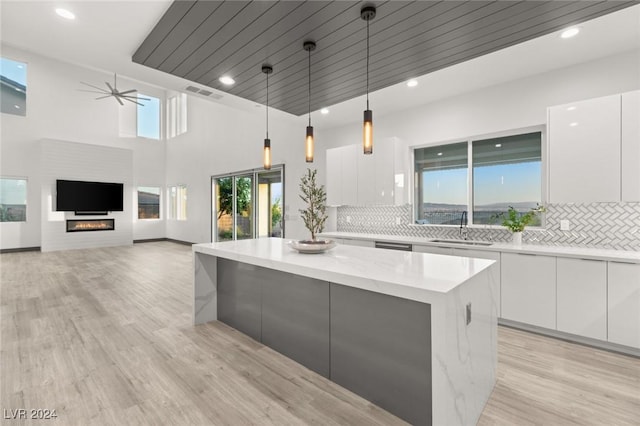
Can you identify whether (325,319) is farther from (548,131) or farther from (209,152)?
(209,152)

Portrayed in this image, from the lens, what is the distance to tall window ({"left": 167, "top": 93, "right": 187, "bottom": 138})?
10.3 metres

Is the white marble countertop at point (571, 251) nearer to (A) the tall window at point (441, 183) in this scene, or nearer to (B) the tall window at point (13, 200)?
(A) the tall window at point (441, 183)

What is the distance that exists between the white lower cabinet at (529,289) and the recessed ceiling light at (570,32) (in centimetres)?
210

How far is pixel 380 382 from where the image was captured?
75.2 inches

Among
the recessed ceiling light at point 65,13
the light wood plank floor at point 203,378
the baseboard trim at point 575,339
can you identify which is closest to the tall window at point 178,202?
the light wood plank floor at point 203,378

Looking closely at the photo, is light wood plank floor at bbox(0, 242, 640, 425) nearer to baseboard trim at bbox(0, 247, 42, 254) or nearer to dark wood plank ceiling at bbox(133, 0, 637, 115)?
dark wood plank ceiling at bbox(133, 0, 637, 115)

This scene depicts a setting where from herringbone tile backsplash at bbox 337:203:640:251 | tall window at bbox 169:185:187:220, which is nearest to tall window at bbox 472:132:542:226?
herringbone tile backsplash at bbox 337:203:640:251

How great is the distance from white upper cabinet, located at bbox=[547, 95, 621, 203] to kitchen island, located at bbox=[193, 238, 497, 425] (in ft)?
5.71

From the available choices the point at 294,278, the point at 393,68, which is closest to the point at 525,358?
the point at 294,278

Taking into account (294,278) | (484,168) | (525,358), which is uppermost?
(484,168)

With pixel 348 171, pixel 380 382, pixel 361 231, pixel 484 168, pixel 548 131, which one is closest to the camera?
pixel 380 382

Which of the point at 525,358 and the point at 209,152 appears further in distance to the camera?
the point at 209,152

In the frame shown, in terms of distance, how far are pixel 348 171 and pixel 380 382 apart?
3571 mm

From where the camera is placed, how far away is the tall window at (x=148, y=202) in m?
10.7
